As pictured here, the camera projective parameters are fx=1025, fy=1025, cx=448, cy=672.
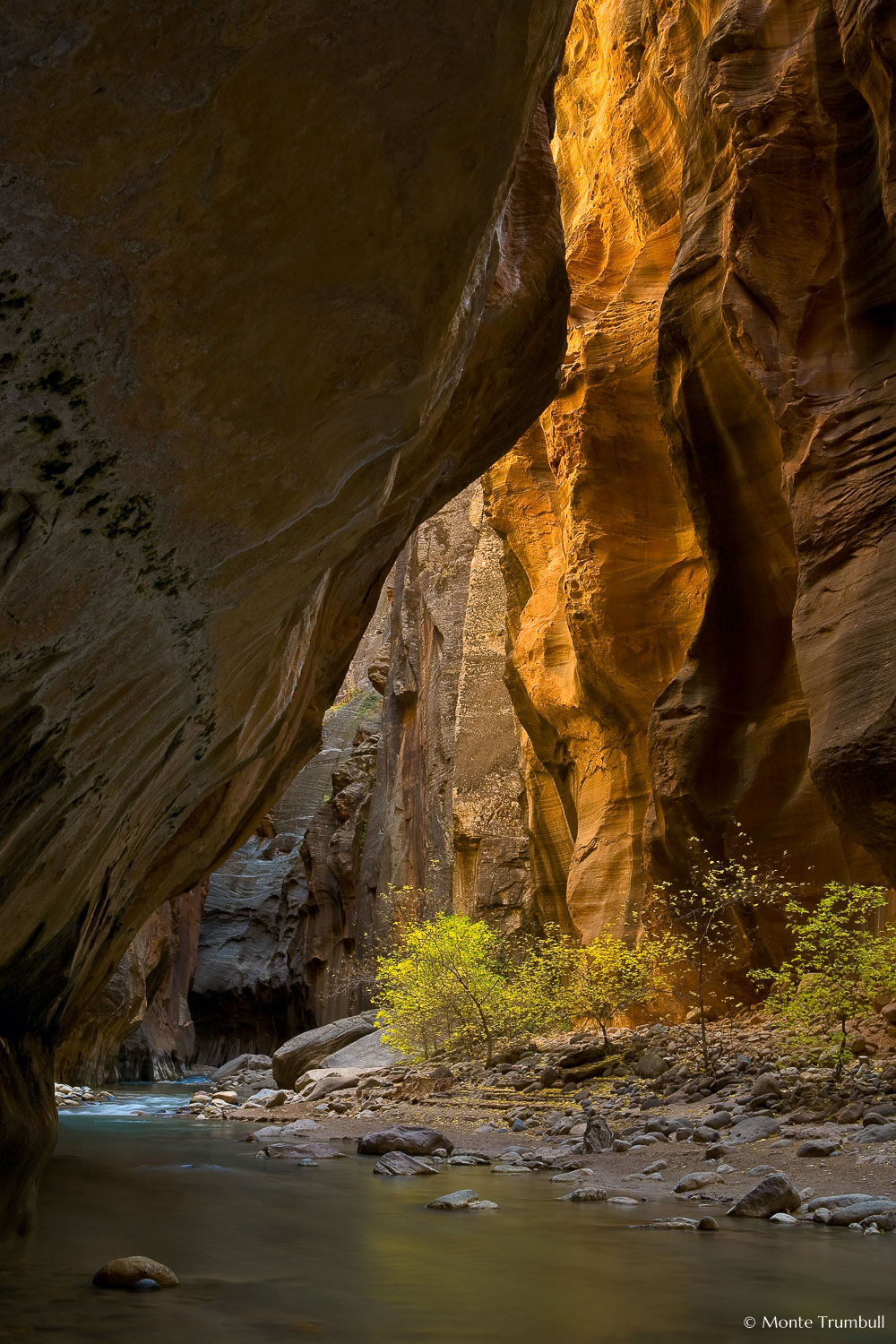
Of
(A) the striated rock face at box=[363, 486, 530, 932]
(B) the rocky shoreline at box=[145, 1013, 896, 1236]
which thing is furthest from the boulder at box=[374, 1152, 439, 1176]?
(A) the striated rock face at box=[363, 486, 530, 932]

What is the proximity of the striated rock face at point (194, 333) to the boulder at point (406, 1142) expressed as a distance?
5.13 m

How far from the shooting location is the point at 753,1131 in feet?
29.9

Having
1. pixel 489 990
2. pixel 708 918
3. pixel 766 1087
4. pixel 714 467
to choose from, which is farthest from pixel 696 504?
pixel 489 990

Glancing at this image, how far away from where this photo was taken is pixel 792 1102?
32.7ft

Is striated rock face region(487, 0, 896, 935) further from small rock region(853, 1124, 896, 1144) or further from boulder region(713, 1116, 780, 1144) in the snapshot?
small rock region(853, 1124, 896, 1144)

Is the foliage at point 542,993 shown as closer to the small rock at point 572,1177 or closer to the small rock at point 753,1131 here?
the small rock at point 753,1131

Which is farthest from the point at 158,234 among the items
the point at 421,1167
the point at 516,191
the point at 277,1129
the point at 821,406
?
the point at 277,1129

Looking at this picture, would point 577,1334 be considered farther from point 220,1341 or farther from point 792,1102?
point 792,1102

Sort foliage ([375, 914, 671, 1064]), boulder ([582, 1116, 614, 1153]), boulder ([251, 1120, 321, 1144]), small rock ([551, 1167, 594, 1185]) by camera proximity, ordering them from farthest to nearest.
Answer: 1. foliage ([375, 914, 671, 1064])
2. boulder ([251, 1120, 321, 1144])
3. boulder ([582, 1116, 614, 1153])
4. small rock ([551, 1167, 594, 1185])

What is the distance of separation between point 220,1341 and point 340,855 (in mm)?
44843

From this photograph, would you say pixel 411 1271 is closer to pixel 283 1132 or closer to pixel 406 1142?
pixel 406 1142

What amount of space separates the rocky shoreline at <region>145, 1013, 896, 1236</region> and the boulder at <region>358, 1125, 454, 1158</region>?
8cm

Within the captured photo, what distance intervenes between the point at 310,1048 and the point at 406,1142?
1411cm

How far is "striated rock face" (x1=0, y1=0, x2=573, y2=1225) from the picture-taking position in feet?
9.29
